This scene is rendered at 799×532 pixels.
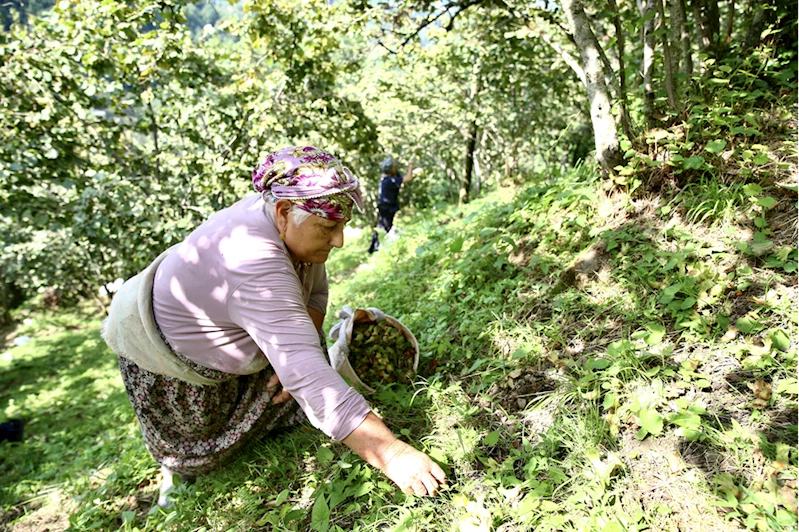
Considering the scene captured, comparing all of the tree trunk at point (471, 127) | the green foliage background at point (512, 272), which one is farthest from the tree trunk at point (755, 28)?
the tree trunk at point (471, 127)

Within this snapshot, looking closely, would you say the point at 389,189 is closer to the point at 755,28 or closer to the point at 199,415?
the point at 755,28

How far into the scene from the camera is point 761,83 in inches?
109

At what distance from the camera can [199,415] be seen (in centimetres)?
227

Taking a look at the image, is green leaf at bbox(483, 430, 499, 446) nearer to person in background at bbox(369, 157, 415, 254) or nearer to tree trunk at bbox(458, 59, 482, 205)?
person in background at bbox(369, 157, 415, 254)

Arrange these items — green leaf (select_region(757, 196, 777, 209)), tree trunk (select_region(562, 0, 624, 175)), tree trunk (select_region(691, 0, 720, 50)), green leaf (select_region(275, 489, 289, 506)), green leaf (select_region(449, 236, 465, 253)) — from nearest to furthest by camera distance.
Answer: green leaf (select_region(275, 489, 289, 506)), green leaf (select_region(757, 196, 777, 209)), tree trunk (select_region(562, 0, 624, 175)), tree trunk (select_region(691, 0, 720, 50)), green leaf (select_region(449, 236, 465, 253))

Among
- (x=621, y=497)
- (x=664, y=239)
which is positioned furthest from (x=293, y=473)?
(x=664, y=239)

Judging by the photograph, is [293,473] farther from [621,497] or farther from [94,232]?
[94,232]

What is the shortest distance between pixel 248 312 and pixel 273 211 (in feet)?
1.39

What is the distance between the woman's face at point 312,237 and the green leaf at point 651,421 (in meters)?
1.32

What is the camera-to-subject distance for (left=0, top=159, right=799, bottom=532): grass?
1.58 metres

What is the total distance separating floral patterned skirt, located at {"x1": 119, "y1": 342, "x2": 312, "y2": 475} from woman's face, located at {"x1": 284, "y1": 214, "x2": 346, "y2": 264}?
30.4 inches

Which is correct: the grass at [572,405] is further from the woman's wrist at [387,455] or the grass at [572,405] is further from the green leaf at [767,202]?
the woman's wrist at [387,455]

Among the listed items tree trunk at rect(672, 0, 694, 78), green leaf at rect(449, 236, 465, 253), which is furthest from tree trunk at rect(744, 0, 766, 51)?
green leaf at rect(449, 236, 465, 253)

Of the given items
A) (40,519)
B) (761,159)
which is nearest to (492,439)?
(761,159)
